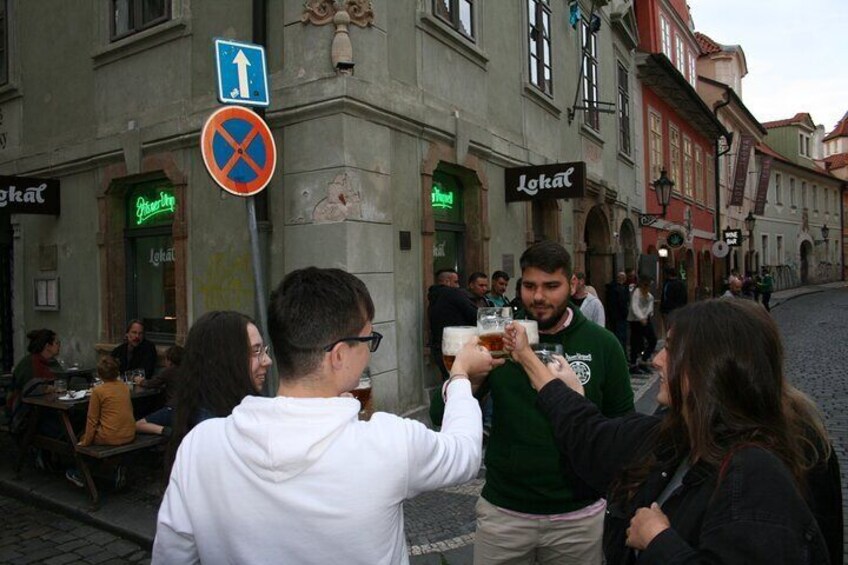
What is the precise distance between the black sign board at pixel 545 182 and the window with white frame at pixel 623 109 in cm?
754

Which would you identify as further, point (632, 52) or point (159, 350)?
point (632, 52)

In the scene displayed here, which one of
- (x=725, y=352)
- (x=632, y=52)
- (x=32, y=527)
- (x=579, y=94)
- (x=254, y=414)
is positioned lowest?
(x=32, y=527)

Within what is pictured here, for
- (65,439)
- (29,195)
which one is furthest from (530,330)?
(29,195)

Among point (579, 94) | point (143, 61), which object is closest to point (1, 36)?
point (143, 61)

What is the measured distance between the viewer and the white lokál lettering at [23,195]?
28.9ft

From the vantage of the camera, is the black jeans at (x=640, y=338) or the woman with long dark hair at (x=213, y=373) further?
the black jeans at (x=640, y=338)

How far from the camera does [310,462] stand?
1.36 metres

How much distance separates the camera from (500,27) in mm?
9641

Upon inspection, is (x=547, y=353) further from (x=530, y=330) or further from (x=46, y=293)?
(x=46, y=293)

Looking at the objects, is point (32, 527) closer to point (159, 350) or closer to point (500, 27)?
point (159, 350)

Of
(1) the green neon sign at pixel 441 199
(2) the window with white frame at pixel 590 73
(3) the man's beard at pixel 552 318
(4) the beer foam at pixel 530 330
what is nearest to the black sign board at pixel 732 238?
(2) the window with white frame at pixel 590 73

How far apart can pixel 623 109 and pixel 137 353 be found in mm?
13464

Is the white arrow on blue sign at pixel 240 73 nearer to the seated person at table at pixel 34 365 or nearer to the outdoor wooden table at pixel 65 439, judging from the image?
the outdoor wooden table at pixel 65 439

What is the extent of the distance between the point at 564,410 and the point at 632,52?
17899mm
